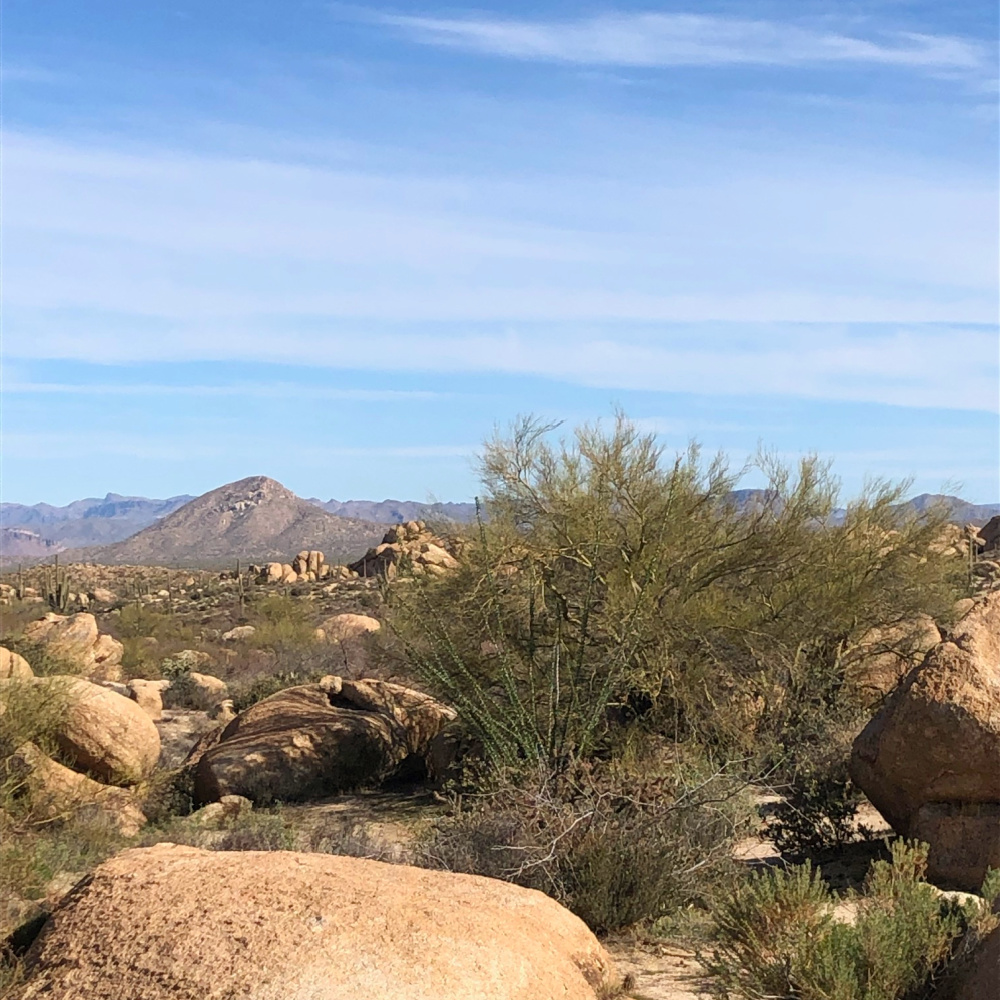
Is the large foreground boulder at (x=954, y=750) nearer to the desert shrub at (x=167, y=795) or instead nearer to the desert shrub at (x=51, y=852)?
the desert shrub at (x=51, y=852)

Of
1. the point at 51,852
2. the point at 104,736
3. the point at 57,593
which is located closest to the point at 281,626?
the point at 57,593

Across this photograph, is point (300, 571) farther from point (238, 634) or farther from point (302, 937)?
point (302, 937)

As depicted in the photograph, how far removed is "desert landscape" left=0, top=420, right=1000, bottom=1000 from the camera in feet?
15.6

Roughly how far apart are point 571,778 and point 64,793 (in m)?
5.69

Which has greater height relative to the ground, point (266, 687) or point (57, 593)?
point (266, 687)

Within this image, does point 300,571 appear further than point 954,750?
Yes

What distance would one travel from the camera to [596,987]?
511 centimetres

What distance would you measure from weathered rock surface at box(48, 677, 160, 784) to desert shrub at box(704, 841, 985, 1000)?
26.6 ft

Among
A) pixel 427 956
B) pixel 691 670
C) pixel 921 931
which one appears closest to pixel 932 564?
pixel 691 670

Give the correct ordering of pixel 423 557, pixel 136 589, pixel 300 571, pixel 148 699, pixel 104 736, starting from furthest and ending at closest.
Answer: pixel 300 571
pixel 136 589
pixel 148 699
pixel 423 557
pixel 104 736

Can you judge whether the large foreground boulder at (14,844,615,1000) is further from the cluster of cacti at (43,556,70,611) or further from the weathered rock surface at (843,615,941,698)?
the cluster of cacti at (43,556,70,611)

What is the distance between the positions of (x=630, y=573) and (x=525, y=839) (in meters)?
5.76

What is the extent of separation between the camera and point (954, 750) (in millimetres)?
7496

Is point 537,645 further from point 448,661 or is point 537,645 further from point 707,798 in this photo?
point 707,798
